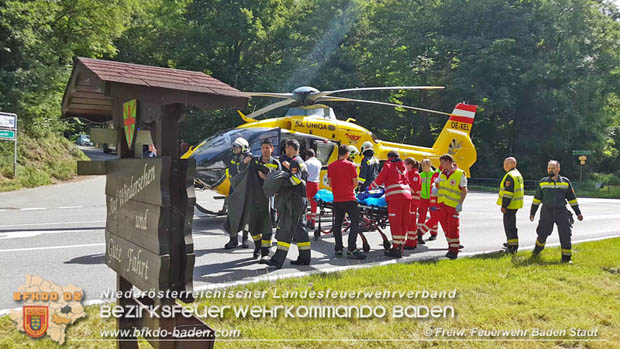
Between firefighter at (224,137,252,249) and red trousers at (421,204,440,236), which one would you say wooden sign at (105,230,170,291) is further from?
red trousers at (421,204,440,236)

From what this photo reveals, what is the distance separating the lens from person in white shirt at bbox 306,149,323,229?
888cm

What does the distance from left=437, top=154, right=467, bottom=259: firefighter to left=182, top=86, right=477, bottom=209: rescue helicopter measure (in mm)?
3651

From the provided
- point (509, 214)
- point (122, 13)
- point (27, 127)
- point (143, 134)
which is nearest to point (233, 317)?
point (143, 134)

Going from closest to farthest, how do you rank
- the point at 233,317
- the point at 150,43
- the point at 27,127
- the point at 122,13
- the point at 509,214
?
the point at 233,317 → the point at 509,214 → the point at 27,127 → the point at 122,13 → the point at 150,43

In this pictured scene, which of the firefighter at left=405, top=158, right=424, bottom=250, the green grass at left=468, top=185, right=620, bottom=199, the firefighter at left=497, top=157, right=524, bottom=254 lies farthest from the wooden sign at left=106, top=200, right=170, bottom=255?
the green grass at left=468, top=185, right=620, bottom=199

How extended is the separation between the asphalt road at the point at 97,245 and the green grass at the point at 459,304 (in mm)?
900

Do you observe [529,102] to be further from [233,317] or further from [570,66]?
[233,317]

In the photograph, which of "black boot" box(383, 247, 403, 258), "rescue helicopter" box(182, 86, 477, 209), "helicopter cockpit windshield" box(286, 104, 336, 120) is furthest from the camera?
"helicopter cockpit windshield" box(286, 104, 336, 120)

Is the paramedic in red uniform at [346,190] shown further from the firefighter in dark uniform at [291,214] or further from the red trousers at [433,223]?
the red trousers at [433,223]

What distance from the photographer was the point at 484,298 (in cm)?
508

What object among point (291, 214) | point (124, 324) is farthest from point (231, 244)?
point (124, 324)

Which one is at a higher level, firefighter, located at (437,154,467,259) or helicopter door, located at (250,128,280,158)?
helicopter door, located at (250,128,280,158)

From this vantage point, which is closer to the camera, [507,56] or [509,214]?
[509,214]

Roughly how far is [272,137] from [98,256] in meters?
5.23
